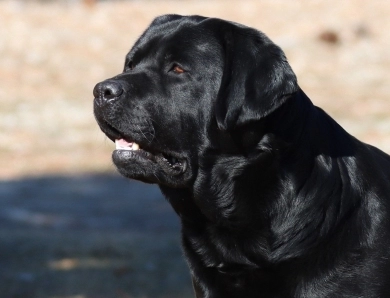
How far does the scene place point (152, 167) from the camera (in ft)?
14.4

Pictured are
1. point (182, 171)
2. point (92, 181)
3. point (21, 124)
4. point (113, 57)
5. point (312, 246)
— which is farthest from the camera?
point (113, 57)

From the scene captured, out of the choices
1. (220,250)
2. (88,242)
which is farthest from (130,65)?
(88,242)

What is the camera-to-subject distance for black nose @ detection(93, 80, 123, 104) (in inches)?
169

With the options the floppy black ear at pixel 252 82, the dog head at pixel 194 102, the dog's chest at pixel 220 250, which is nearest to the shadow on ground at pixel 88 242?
the dog's chest at pixel 220 250

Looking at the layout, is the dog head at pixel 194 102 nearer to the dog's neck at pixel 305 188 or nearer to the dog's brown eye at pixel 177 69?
the dog's brown eye at pixel 177 69

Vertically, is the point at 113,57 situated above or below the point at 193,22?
above

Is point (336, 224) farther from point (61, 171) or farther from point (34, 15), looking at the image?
point (34, 15)

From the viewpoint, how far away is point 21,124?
17.0 meters

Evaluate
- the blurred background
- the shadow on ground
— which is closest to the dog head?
the blurred background

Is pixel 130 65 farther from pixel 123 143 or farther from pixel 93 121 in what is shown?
pixel 93 121

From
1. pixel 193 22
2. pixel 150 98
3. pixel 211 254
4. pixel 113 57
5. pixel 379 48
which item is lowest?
pixel 211 254

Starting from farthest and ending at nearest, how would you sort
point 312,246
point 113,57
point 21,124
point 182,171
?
1. point 113,57
2. point 21,124
3. point 182,171
4. point 312,246

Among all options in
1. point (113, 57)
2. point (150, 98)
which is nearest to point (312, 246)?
point (150, 98)

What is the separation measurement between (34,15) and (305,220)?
20.9 m
